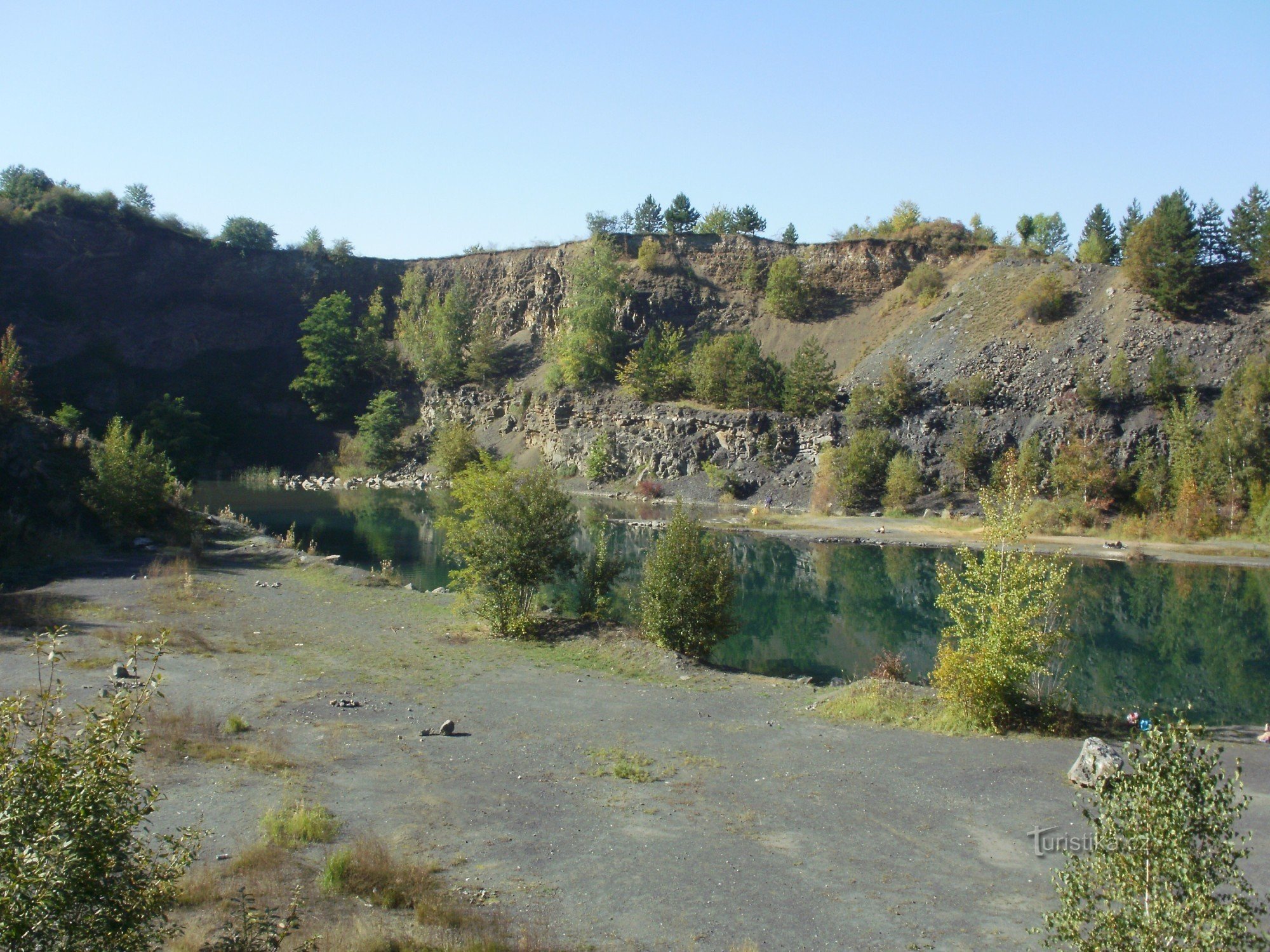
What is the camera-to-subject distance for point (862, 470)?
175 feet

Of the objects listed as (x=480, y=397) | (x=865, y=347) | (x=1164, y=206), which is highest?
(x=1164, y=206)

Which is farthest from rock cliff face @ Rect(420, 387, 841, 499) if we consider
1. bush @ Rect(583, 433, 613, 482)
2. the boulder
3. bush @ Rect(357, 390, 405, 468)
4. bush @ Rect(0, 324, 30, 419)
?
the boulder

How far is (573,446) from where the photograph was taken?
70.5 metres

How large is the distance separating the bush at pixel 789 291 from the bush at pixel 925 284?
857 centimetres

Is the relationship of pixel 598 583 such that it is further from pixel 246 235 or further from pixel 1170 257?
pixel 246 235

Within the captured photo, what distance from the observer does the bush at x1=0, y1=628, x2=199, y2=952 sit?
469cm

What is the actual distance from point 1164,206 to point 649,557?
4914cm

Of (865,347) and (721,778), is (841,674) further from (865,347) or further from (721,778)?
(865,347)

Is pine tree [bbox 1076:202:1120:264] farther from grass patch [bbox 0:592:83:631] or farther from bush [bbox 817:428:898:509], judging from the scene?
grass patch [bbox 0:592:83:631]

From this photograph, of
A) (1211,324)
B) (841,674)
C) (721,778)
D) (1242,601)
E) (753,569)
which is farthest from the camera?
(1211,324)

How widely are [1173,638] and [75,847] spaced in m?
29.4

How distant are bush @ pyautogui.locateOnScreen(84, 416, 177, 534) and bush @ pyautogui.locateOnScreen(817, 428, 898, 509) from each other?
37436 millimetres

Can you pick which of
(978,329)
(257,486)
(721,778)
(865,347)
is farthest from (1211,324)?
(257,486)

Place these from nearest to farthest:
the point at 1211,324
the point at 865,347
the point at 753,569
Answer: the point at 753,569, the point at 1211,324, the point at 865,347
